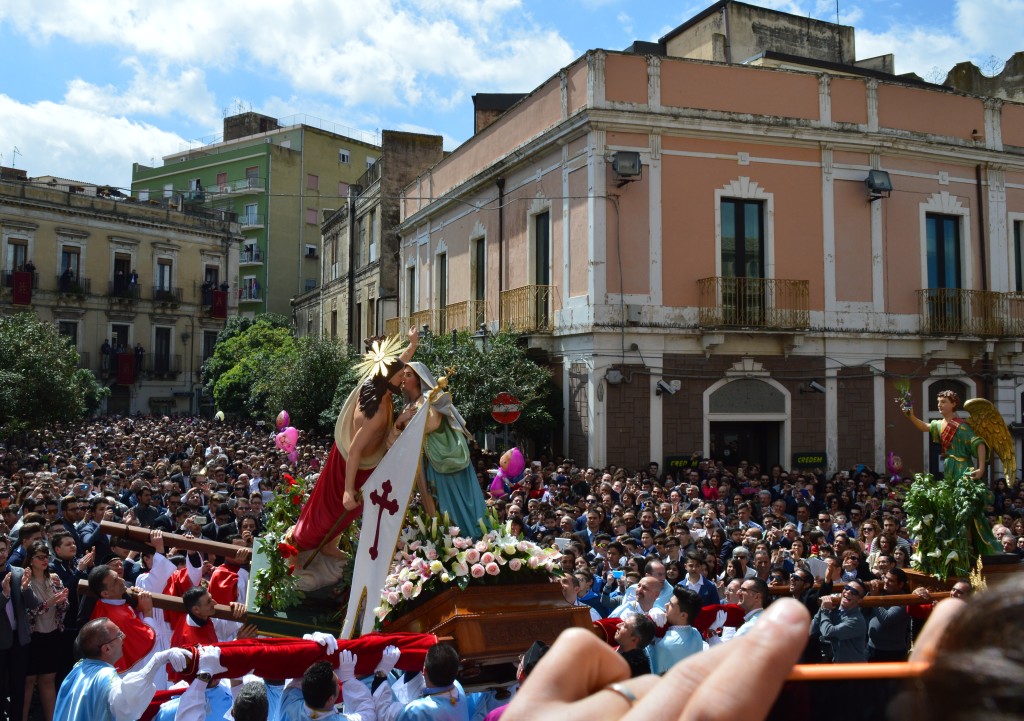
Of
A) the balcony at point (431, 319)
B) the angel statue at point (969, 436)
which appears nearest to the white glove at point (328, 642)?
the angel statue at point (969, 436)

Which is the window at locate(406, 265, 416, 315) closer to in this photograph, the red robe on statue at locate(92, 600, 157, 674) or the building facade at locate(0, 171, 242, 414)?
the building facade at locate(0, 171, 242, 414)

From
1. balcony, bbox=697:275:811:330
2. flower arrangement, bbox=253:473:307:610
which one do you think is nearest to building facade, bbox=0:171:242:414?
balcony, bbox=697:275:811:330

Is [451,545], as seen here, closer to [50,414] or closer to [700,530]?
[700,530]

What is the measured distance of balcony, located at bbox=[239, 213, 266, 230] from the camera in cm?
5216

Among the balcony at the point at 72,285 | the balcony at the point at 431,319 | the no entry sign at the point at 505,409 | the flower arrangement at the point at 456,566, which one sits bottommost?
the flower arrangement at the point at 456,566

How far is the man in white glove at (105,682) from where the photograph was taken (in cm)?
461

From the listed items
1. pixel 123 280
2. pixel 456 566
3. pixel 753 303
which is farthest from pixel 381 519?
pixel 123 280

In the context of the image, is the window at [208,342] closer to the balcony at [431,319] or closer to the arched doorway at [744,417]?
the balcony at [431,319]

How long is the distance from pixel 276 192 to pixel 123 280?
12219 mm

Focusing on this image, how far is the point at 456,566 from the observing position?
20.1 ft

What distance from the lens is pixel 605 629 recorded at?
5.78 meters

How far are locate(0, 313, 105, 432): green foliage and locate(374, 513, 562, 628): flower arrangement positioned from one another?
61.0ft

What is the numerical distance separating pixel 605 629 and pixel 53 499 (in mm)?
7951

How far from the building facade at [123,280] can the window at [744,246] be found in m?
31.2
